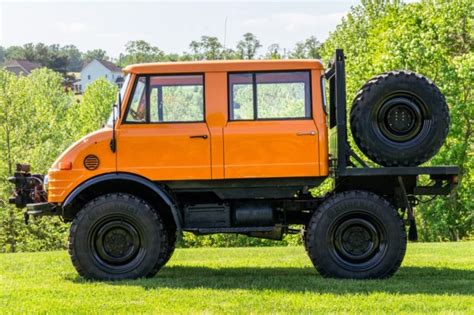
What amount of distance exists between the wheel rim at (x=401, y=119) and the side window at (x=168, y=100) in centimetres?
227

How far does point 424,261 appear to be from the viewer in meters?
12.4

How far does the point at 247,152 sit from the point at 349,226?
1.61m

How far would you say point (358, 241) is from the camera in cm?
1009

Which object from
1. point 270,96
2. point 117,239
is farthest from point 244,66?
point 117,239

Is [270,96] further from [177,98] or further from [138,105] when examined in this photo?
[138,105]

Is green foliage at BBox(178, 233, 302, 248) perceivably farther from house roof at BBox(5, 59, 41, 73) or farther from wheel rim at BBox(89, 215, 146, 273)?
house roof at BBox(5, 59, 41, 73)

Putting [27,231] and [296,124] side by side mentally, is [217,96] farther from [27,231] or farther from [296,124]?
[27,231]

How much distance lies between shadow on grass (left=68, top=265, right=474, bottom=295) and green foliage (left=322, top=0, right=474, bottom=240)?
20.3 meters

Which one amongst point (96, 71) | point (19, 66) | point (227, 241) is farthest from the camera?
point (96, 71)

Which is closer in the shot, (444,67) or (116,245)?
(116,245)

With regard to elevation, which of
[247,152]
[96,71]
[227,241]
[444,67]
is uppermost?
[96,71]

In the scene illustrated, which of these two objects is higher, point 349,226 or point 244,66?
point 244,66

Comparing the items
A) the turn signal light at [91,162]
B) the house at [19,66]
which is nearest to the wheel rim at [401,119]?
the turn signal light at [91,162]

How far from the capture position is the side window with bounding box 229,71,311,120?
9.95 meters
